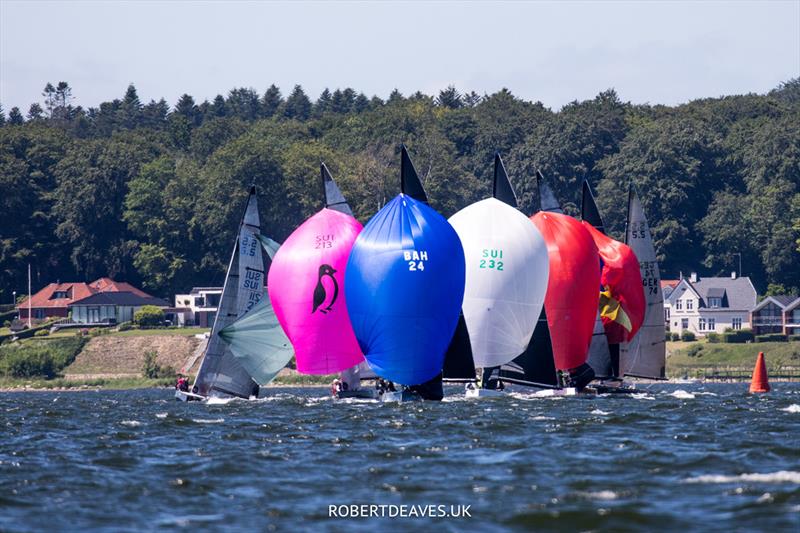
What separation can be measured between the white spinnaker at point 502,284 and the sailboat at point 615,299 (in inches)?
259

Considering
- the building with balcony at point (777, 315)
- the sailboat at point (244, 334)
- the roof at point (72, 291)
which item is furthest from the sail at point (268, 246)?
the roof at point (72, 291)

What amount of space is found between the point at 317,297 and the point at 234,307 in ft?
12.2

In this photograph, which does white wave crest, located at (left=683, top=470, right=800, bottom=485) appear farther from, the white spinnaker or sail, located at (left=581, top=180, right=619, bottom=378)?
sail, located at (left=581, top=180, right=619, bottom=378)

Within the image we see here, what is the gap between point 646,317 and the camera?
193 feet

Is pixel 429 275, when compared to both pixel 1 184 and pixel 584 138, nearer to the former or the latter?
pixel 1 184

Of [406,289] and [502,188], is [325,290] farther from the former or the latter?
[502,188]

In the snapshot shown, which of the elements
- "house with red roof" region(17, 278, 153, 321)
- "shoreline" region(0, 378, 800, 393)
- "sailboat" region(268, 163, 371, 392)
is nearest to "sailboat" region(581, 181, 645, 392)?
"sailboat" region(268, 163, 371, 392)

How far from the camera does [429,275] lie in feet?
152

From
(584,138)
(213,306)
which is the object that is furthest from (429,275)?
(584,138)

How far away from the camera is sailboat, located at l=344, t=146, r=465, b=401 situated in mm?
46469

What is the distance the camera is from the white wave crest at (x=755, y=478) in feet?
83.6

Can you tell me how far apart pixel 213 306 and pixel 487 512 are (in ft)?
333

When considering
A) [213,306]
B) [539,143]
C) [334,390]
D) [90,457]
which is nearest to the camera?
[90,457]

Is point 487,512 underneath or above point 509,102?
underneath
